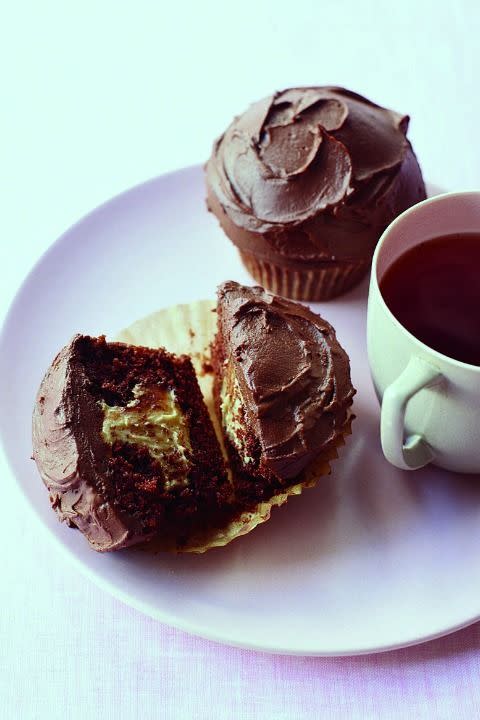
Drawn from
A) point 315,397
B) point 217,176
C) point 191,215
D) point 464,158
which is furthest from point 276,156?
point 464,158

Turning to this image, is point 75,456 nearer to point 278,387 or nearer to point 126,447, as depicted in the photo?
point 126,447

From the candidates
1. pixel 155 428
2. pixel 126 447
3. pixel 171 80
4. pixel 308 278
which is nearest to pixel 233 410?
pixel 155 428

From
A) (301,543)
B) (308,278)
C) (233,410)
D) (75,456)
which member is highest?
(75,456)

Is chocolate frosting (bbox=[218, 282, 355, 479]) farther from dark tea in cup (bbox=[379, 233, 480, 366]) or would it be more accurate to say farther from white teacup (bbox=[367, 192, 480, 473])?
dark tea in cup (bbox=[379, 233, 480, 366])

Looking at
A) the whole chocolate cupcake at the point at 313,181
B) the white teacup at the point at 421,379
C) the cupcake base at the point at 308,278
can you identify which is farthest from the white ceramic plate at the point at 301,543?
the whole chocolate cupcake at the point at 313,181

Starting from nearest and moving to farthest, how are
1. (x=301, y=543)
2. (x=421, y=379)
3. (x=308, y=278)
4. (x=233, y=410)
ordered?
1. (x=421, y=379)
2. (x=301, y=543)
3. (x=233, y=410)
4. (x=308, y=278)

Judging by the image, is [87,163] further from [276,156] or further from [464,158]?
[464,158]

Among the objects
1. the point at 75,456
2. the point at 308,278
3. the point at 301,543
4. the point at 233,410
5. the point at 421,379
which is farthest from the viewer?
the point at 308,278
